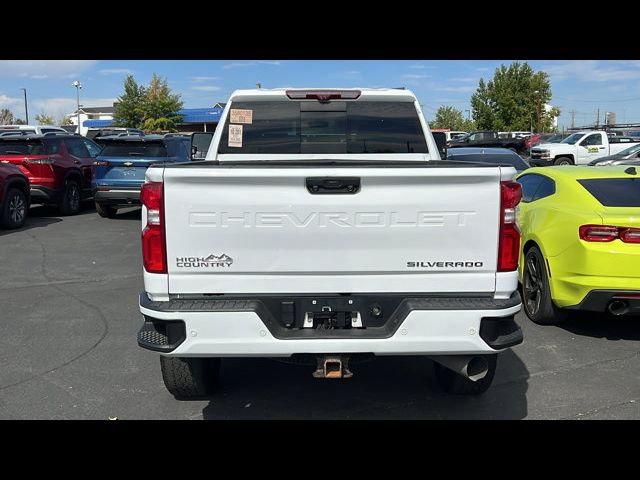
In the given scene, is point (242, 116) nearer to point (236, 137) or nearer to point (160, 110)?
point (236, 137)

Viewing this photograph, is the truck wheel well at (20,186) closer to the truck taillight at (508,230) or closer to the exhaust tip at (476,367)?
the exhaust tip at (476,367)

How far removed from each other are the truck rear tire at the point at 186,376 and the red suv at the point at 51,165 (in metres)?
10.5

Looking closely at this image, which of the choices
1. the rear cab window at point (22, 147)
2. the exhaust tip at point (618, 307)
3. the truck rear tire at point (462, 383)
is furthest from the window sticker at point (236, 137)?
the rear cab window at point (22, 147)

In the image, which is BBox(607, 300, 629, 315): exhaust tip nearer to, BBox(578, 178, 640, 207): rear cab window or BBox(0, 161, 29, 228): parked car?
BBox(578, 178, 640, 207): rear cab window

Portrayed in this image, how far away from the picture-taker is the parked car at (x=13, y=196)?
1165 cm

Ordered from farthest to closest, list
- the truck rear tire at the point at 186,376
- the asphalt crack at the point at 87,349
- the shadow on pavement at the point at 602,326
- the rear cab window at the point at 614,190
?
the shadow on pavement at the point at 602,326
the rear cab window at the point at 614,190
the asphalt crack at the point at 87,349
the truck rear tire at the point at 186,376

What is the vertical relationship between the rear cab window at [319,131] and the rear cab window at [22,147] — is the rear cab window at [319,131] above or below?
above

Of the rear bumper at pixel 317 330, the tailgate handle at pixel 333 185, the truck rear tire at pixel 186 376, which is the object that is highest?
the tailgate handle at pixel 333 185

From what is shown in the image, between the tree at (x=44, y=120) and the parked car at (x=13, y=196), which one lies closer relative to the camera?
the parked car at (x=13, y=196)

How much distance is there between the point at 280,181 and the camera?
10.8ft

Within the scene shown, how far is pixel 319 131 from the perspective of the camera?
201 inches

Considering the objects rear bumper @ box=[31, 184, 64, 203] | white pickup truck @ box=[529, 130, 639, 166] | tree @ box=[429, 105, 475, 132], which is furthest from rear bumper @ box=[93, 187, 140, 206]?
tree @ box=[429, 105, 475, 132]
